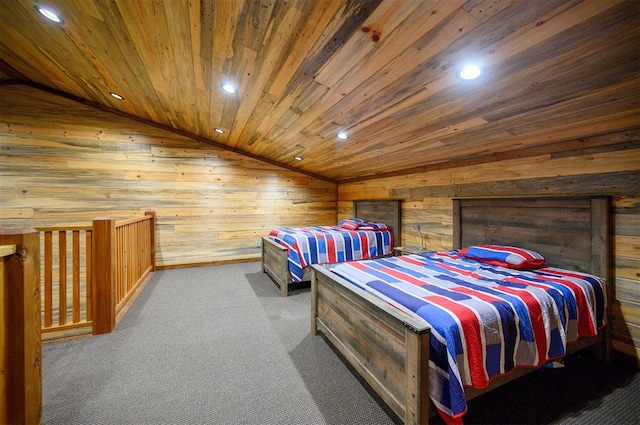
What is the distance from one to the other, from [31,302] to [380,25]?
228 cm

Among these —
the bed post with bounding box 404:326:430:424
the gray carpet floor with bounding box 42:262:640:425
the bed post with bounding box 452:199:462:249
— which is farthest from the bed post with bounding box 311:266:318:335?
the bed post with bounding box 452:199:462:249

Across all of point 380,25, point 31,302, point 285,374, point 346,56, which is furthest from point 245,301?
point 380,25

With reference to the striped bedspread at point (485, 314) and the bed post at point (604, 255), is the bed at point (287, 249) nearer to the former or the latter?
the striped bedspread at point (485, 314)

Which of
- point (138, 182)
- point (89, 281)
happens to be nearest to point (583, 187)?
point (89, 281)

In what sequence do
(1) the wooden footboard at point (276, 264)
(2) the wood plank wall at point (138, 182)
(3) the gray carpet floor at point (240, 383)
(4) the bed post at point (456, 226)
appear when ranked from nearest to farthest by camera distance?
(3) the gray carpet floor at point (240, 383), (4) the bed post at point (456, 226), (1) the wooden footboard at point (276, 264), (2) the wood plank wall at point (138, 182)

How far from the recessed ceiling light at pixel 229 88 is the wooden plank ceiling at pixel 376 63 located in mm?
96

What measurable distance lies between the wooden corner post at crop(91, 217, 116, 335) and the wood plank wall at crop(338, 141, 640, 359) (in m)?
3.69

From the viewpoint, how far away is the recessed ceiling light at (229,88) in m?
2.45

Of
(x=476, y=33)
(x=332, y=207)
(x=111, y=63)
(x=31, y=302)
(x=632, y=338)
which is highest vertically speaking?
(x=111, y=63)

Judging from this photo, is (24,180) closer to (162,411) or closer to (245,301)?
(245,301)

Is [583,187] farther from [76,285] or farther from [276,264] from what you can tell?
[76,285]

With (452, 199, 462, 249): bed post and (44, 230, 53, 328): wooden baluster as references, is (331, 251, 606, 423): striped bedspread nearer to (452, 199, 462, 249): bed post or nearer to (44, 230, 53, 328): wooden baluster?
(452, 199, 462, 249): bed post

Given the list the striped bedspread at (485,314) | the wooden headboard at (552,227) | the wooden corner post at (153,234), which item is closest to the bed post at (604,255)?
the wooden headboard at (552,227)

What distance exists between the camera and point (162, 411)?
1.49 metres
